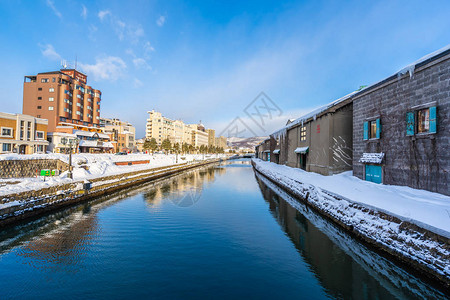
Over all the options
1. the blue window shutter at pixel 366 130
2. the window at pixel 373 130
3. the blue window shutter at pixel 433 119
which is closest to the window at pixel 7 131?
the blue window shutter at pixel 366 130

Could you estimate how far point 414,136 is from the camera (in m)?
12.5

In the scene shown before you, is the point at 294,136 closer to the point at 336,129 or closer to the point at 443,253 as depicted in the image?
the point at 336,129

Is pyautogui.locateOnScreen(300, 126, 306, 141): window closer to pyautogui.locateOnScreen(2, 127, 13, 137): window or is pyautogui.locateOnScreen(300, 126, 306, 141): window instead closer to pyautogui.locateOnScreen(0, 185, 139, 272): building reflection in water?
pyautogui.locateOnScreen(0, 185, 139, 272): building reflection in water

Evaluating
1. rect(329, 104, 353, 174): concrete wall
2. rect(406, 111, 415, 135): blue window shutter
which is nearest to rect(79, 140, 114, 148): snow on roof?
rect(329, 104, 353, 174): concrete wall

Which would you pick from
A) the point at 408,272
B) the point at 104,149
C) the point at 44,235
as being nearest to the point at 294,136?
the point at 408,272

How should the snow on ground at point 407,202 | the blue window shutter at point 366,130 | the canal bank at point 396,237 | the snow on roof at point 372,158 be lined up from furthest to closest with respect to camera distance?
the blue window shutter at point 366,130 < the snow on roof at point 372,158 < the snow on ground at point 407,202 < the canal bank at point 396,237

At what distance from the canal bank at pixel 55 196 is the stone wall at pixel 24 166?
26.3 ft

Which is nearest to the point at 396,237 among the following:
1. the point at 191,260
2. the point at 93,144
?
the point at 191,260

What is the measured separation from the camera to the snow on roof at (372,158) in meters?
15.2

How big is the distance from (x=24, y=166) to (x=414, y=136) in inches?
1343

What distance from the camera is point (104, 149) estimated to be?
7481 centimetres

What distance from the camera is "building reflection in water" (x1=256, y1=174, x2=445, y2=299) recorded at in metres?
7.32

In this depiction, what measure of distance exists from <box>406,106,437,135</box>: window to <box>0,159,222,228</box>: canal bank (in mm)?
22623

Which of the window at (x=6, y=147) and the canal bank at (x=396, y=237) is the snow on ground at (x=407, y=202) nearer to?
the canal bank at (x=396, y=237)
